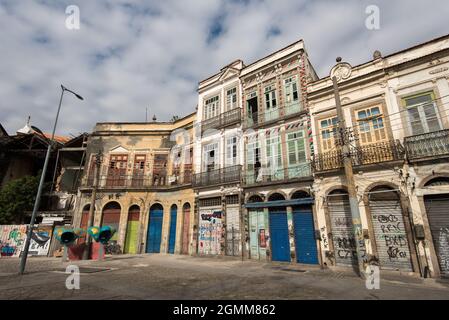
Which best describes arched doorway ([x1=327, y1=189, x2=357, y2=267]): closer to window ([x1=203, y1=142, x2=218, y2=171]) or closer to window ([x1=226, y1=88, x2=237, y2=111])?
window ([x1=203, y1=142, x2=218, y2=171])

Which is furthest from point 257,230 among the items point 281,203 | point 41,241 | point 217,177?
point 41,241

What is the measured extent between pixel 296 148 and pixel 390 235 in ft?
21.3

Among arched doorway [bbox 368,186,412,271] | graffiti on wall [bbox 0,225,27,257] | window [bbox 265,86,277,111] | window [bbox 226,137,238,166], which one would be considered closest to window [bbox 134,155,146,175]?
window [bbox 226,137,238,166]

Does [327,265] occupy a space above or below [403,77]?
below

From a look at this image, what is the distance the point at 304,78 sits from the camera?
50.8 feet

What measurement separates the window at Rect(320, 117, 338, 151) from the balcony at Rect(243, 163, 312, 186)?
4.90 ft

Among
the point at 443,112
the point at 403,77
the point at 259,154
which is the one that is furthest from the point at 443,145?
the point at 259,154

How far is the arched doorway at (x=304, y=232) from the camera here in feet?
42.6

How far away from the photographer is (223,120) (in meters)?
18.8

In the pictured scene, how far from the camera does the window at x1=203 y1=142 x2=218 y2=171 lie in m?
18.6

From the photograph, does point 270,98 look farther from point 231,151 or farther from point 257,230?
point 257,230

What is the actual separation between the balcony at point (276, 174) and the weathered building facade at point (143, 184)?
5.40m
